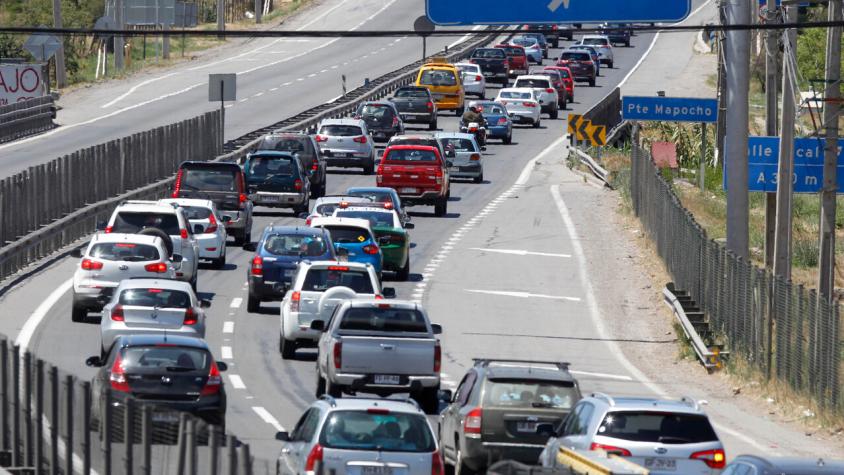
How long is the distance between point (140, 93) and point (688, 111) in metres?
39.6

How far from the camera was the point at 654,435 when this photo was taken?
17.1 metres

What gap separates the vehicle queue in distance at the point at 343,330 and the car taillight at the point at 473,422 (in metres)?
0.02

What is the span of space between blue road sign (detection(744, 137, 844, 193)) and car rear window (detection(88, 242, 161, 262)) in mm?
10821

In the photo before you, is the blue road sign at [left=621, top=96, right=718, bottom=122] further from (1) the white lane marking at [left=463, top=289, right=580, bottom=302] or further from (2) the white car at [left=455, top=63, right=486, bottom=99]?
(2) the white car at [left=455, top=63, right=486, bottom=99]

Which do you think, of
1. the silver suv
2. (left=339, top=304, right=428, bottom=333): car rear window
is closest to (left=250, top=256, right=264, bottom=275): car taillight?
(left=339, top=304, right=428, bottom=333): car rear window

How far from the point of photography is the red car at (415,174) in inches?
1924

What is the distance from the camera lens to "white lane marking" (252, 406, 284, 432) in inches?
920

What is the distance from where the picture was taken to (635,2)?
85.5 feet

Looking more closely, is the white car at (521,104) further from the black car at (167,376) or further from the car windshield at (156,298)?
the black car at (167,376)

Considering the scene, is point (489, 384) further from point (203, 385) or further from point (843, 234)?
point (843, 234)

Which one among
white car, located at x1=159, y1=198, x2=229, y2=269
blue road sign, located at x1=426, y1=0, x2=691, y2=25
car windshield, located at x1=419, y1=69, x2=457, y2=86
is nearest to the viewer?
blue road sign, located at x1=426, y1=0, x2=691, y2=25

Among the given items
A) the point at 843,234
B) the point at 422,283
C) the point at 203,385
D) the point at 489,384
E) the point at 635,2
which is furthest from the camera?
the point at 843,234

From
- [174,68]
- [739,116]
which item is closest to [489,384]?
[739,116]

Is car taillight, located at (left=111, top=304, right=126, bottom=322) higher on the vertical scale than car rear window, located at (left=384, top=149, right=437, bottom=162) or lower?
lower
